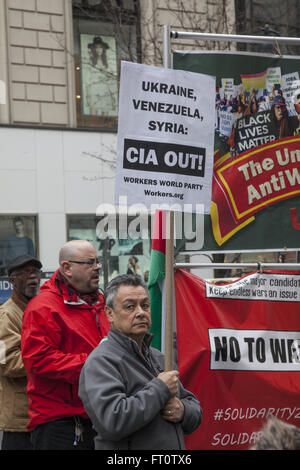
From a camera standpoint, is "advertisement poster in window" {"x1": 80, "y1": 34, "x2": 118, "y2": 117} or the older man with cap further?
"advertisement poster in window" {"x1": 80, "y1": 34, "x2": 118, "y2": 117}

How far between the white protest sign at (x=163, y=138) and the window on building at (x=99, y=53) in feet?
36.9

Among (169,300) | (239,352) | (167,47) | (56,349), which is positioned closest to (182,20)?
(167,47)

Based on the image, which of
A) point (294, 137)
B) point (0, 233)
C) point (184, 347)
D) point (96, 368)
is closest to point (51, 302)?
point (184, 347)

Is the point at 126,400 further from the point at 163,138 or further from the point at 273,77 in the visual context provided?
the point at 273,77

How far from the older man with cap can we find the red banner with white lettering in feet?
3.83

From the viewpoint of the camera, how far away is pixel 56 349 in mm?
3787

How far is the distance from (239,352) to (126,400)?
4.49 ft

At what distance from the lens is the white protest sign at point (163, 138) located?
349 cm

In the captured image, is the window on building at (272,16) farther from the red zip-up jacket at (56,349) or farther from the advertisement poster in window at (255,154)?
the red zip-up jacket at (56,349)

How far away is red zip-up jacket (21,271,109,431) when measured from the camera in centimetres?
371

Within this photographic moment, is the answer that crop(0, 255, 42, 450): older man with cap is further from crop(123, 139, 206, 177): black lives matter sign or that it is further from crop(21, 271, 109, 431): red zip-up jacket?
crop(123, 139, 206, 177): black lives matter sign

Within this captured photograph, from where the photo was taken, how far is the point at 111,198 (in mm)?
14766

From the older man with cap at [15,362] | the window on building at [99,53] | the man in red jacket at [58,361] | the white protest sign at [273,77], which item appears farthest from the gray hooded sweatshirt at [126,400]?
the window on building at [99,53]

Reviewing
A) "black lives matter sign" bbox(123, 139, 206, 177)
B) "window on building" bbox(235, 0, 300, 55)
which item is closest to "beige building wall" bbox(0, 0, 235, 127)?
"window on building" bbox(235, 0, 300, 55)
